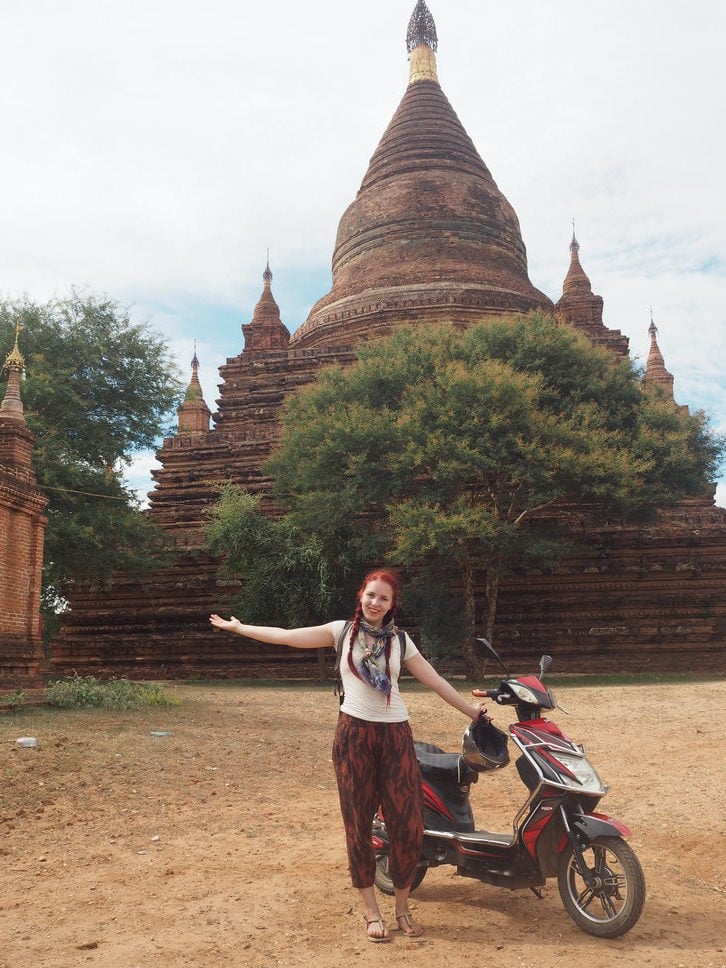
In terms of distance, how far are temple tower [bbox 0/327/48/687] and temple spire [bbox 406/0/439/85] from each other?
2521cm

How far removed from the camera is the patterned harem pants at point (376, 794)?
351 centimetres

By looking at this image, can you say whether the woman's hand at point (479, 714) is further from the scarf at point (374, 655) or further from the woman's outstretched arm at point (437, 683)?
the scarf at point (374, 655)

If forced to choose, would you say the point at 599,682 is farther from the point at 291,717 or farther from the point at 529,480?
the point at 291,717

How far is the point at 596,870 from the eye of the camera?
11.6 feet

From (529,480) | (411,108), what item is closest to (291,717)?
(529,480)

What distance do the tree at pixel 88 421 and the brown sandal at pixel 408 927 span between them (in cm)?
1179

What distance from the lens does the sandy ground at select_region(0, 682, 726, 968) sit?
3326mm

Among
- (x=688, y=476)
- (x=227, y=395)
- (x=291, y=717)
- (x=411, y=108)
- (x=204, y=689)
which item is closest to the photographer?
(x=291, y=717)

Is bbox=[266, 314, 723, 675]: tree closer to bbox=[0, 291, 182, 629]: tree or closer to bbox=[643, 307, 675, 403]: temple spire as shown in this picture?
bbox=[0, 291, 182, 629]: tree

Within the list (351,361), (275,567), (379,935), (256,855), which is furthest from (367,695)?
(351,361)

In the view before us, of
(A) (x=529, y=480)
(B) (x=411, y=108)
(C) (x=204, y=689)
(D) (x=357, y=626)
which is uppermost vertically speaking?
(B) (x=411, y=108)

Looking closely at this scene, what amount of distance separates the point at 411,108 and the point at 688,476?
63.1 ft

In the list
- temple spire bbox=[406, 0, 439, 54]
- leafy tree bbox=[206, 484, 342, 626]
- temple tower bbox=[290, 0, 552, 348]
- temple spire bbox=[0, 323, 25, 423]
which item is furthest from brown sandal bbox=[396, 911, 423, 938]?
temple spire bbox=[406, 0, 439, 54]

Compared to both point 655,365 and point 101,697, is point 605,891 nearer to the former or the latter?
point 101,697
